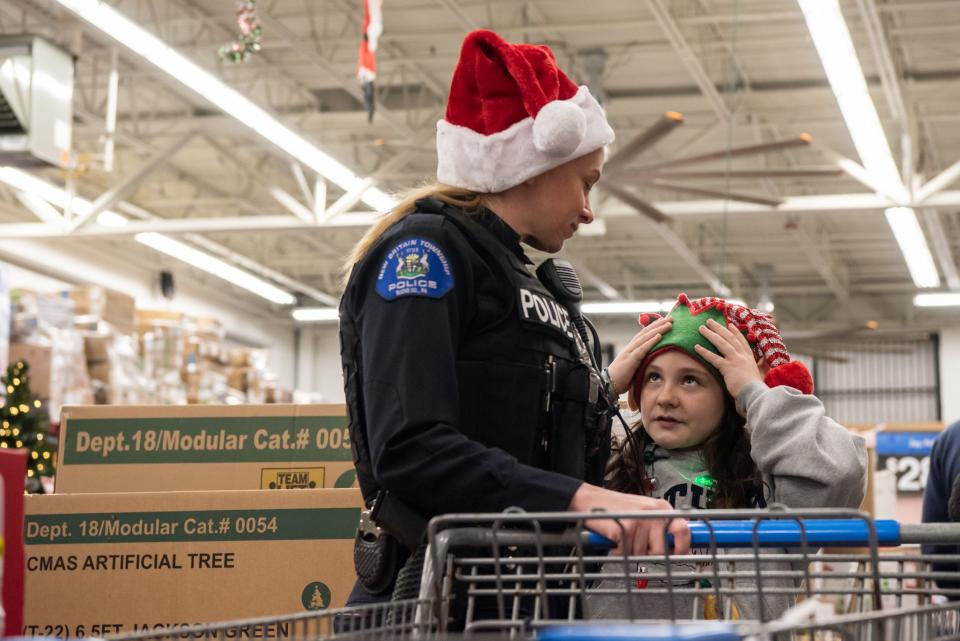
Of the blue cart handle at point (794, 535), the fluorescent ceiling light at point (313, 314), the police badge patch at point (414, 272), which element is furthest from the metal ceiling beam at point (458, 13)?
the fluorescent ceiling light at point (313, 314)

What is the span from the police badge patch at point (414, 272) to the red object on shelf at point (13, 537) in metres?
0.78

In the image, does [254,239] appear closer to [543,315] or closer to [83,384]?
[83,384]

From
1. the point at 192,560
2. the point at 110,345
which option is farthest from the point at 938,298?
the point at 192,560

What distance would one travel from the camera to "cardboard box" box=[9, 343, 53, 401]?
8.97m

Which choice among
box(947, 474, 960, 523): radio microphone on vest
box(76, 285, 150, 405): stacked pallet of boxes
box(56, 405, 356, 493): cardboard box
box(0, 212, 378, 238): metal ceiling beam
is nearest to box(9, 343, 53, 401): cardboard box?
box(76, 285, 150, 405): stacked pallet of boxes

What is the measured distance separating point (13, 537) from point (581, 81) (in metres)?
9.39

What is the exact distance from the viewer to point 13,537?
6.73 ft

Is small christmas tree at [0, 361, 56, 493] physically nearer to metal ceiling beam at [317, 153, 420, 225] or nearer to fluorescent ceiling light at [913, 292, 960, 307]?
metal ceiling beam at [317, 153, 420, 225]

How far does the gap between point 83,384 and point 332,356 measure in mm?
12593

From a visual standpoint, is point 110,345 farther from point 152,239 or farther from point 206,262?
point 206,262

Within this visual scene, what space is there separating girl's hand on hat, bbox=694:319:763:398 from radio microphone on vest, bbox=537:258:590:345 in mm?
227

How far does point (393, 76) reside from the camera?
11.3 meters

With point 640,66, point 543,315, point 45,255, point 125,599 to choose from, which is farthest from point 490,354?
point 45,255

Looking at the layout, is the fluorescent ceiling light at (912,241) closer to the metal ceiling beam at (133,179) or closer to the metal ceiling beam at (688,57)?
the metal ceiling beam at (688,57)
